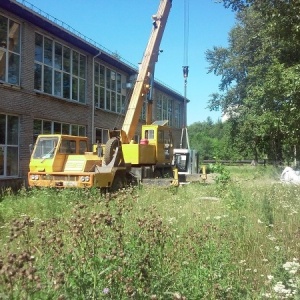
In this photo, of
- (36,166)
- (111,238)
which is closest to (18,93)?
(36,166)

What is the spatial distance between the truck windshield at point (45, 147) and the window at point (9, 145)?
2744mm

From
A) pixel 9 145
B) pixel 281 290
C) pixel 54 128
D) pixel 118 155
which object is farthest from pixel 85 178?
pixel 281 290

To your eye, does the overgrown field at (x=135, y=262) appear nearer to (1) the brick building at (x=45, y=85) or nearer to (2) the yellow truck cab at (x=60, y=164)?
(2) the yellow truck cab at (x=60, y=164)

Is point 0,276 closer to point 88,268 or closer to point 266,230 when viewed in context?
point 88,268

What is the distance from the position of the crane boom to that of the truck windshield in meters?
2.71

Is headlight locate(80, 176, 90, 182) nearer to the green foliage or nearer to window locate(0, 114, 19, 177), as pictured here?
window locate(0, 114, 19, 177)

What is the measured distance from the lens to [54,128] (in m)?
18.8

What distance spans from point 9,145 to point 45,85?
357cm

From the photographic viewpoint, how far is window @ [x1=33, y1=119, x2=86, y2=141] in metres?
17.5

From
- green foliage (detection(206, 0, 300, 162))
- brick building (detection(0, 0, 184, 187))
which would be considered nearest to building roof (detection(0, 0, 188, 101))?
brick building (detection(0, 0, 184, 187))

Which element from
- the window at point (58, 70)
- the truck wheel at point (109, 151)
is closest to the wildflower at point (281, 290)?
the truck wheel at point (109, 151)

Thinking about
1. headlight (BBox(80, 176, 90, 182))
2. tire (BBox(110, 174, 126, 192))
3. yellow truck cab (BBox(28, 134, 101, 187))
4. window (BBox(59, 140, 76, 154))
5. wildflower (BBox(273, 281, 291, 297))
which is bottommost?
wildflower (BBox(273, 281, 291, 297))

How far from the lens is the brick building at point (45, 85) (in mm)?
15828

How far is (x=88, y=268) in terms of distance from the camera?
9.18 ft
